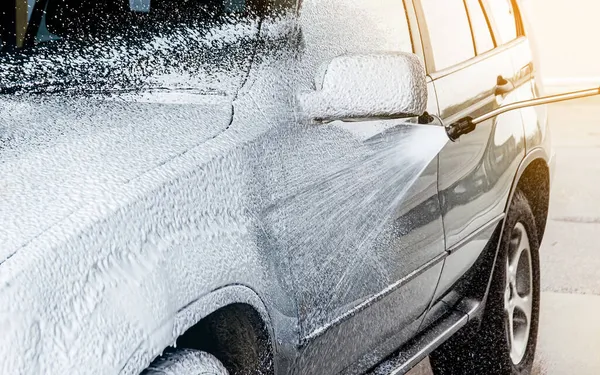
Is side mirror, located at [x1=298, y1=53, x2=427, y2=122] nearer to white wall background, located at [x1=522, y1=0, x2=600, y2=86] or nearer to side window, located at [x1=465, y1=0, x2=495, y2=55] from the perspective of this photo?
side window, located at [x1=465, y1=0, x2=495, y2=55]

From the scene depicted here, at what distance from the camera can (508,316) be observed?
4348mm

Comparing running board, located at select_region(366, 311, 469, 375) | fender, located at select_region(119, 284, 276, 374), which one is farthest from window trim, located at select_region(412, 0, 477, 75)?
fender, located at select_region(119, 284, 276, 374)

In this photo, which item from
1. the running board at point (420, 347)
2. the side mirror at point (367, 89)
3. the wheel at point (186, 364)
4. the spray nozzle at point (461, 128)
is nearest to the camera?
the wheel at point (186, 364)

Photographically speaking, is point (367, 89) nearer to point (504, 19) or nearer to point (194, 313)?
point (194, 313)

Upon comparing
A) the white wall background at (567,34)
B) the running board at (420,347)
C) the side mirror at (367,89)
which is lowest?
the white wall background at (567,34)

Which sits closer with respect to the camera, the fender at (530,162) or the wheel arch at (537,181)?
the fender at (530,162)

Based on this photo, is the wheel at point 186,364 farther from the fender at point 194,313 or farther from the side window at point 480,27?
the side window at point 480,27

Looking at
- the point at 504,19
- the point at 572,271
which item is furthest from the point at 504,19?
the point at 572,271

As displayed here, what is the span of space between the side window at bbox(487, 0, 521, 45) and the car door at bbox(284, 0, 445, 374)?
3.97ft

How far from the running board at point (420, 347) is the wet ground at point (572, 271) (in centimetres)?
106

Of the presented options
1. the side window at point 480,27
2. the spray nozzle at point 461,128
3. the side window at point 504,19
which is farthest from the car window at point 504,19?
the spray nozzle at point 461,128

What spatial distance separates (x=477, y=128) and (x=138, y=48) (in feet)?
5.20

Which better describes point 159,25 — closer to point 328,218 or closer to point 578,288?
point 328,218

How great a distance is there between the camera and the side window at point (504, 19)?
465cm
